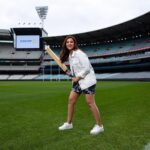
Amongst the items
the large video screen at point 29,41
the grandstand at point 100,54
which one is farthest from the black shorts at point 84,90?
the large video screen at point 29,41

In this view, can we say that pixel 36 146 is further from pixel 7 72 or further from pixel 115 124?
pixel 7 72

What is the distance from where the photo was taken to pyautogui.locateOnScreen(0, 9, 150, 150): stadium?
6.58m

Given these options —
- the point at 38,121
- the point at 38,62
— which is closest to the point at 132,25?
the point at 38,62

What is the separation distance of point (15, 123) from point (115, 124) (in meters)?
2.61

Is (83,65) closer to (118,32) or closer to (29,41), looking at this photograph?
(118,32)

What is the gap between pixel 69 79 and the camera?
93438mm

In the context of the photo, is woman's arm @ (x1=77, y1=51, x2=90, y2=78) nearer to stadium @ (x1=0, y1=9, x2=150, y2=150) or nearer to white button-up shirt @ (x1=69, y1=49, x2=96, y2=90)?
white button-up shirt @ (x1=69, y1=49, x2=96, y2=90)

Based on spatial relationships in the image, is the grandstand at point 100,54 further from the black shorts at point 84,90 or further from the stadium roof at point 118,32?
the black shorts at point 84,90

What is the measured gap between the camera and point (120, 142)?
20.4ft

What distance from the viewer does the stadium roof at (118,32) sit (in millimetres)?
80519

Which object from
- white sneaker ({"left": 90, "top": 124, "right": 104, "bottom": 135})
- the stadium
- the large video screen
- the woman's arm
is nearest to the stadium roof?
the stadium

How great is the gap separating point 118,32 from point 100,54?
32.2ft

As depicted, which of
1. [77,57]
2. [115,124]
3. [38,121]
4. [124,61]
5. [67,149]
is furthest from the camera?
[124,61]

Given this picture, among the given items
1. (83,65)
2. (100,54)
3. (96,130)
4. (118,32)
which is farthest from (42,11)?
(96,130)
